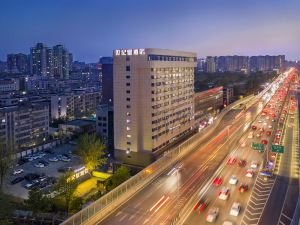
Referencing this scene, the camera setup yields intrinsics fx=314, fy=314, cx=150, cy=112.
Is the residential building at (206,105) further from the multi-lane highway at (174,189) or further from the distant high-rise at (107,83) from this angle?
the distant high-rise at (107,83)

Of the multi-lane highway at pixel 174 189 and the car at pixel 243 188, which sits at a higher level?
the car at pixel 243 188

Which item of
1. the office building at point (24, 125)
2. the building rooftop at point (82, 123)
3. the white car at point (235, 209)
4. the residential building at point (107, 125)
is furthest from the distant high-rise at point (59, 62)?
the white car at point (235, 209)

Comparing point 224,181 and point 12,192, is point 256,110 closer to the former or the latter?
point 224,181

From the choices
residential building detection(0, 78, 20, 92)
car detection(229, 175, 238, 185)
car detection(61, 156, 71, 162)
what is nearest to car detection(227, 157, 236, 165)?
car detection(229, 175, 238, 185)

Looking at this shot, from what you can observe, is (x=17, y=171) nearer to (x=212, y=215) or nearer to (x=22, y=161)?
(x=22, y=161)

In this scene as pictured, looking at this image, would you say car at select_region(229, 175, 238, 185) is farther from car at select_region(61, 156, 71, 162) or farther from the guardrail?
car at select_region(61, 156, 71, 162)

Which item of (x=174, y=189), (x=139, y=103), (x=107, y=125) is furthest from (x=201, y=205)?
(x=107, y=125)

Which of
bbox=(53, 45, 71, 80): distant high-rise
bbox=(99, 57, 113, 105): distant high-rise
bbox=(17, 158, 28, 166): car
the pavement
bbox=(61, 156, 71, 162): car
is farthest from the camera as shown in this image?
bbox=(53, 45, 71, 80): distant high-rise
